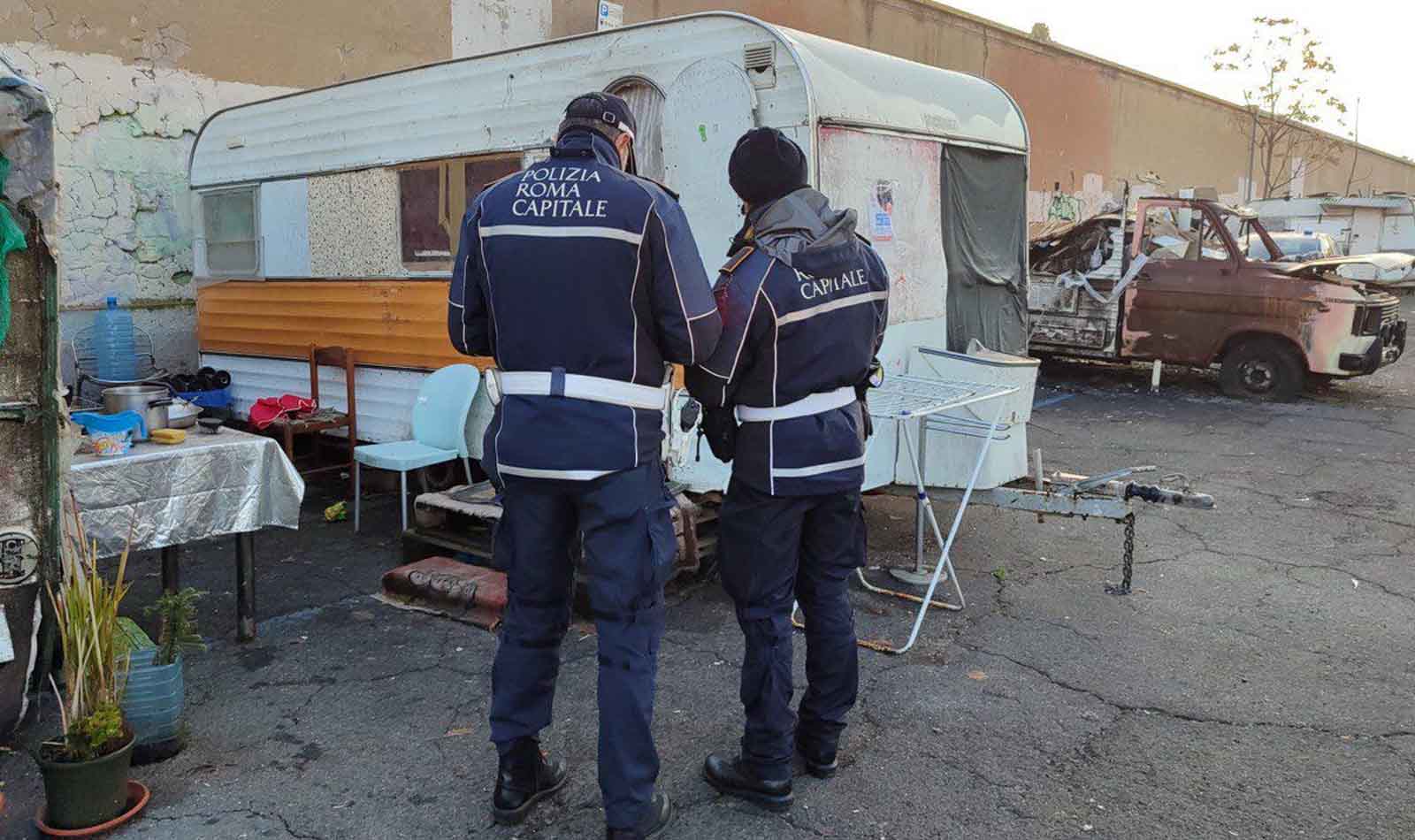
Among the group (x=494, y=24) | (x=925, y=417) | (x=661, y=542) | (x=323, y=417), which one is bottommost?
(x=323, y=417)

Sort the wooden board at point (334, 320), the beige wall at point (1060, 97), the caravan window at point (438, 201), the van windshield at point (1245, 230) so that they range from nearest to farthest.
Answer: the caravan window at point (438, 201)
the wooden board at point (334, 320)
the van windshield at point (1245, 230)
the beige wall at point (1060, 97)

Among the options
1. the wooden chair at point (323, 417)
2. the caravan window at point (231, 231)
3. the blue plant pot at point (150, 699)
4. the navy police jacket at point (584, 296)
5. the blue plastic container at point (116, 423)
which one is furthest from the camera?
the caravan window at point (231, 231)

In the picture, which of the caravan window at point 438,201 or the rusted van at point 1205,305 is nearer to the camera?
the caravan window at point 438,201

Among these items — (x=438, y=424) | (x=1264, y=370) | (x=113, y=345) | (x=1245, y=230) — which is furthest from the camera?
(x=1245, y=230)

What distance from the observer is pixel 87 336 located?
26.7 feet

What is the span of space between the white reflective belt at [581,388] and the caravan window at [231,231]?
5678mm

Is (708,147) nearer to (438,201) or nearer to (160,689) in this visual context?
(438,201)

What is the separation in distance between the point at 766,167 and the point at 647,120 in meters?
2.21

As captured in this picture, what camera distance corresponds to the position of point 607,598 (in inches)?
112

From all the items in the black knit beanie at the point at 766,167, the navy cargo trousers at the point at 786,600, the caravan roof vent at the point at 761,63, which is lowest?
the navy cargo trousers at the point at 786,600

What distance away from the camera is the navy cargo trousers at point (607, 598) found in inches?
112

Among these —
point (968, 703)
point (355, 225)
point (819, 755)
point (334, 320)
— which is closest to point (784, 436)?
point (819, 755)

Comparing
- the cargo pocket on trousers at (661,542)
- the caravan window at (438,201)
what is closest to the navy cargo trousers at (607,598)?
the cargo pocket on trousers at (661,542)

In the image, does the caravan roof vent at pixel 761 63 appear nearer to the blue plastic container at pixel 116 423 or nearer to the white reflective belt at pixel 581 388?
the white reflective belt at pixel 581 388
